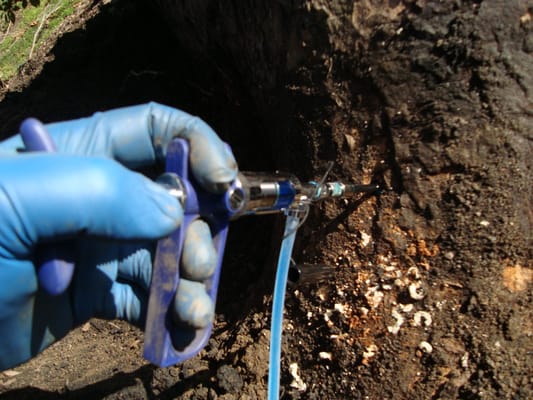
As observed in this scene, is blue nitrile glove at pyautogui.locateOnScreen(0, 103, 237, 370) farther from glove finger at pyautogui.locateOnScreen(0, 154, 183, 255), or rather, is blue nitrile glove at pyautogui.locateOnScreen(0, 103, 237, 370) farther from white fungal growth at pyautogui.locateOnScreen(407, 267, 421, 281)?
white fungal growth at pyautogui.locateOnScreen(407, 267, 421, 281)

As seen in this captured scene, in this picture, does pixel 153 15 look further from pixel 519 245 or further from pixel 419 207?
pixel 519 245

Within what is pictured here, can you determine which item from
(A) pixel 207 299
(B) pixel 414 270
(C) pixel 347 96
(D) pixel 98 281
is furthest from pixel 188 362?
(C) pixel 347 96

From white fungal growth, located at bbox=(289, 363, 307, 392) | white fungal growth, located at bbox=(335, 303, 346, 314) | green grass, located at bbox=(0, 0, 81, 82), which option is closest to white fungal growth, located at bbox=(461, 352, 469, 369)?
white fungal growth, located at bbox=(335, 303, 346, 314)

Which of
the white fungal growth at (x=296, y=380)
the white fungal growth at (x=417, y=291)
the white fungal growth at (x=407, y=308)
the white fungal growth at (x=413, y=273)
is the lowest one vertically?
the white fungal growth at (x=296, y=380)

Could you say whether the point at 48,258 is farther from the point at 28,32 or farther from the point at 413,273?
the point at 28,32

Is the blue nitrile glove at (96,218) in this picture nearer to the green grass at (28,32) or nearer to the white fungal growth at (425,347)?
the white fungal growth at (425,347)

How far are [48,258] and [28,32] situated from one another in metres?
4.69

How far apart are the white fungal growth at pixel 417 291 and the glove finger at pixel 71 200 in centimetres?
83

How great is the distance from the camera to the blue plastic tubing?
1.32 m

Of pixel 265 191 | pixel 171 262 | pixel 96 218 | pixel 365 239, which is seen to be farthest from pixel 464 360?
pixel 96 218

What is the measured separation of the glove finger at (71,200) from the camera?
95 centimetres

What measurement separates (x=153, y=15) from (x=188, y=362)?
2.27 metres

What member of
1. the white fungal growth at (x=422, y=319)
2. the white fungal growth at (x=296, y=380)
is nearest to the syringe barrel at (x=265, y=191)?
the white fungal growth at (x=422, y=319)

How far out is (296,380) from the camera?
64.4 inches
